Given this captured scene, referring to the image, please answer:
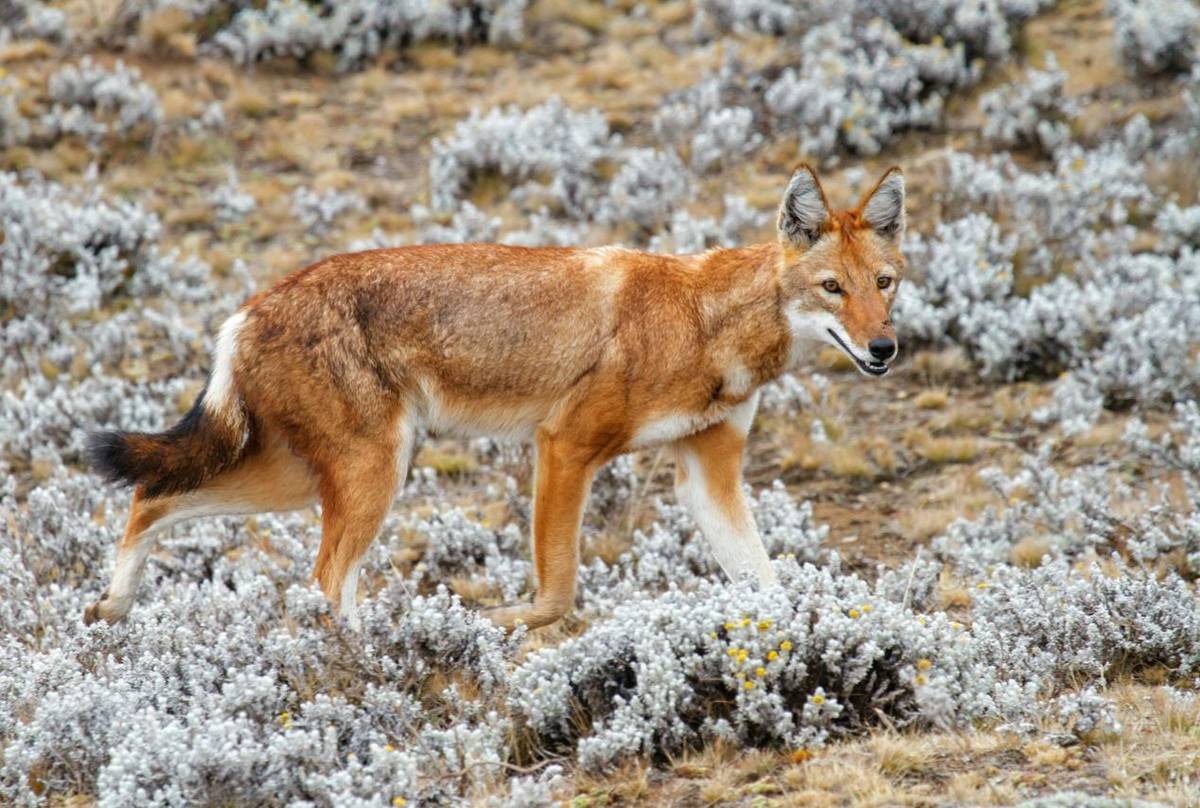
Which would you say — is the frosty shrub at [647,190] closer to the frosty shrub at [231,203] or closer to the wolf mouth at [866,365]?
the frosty shrub at [231,203]

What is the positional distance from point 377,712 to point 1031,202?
7.89 m

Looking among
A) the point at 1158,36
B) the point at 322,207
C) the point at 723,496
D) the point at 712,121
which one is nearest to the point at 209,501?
the point at 723,496

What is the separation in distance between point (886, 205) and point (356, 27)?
385 inches

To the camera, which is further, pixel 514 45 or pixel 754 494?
pixel 514 45

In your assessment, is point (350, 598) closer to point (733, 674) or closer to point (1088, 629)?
point (733, 674)

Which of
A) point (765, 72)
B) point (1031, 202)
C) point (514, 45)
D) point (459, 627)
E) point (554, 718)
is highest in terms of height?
point (514, 45)

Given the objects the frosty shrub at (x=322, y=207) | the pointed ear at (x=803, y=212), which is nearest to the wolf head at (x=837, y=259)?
the pointed ear at (x=803, y=212)

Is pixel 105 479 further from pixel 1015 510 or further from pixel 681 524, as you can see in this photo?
pixel 1015 510

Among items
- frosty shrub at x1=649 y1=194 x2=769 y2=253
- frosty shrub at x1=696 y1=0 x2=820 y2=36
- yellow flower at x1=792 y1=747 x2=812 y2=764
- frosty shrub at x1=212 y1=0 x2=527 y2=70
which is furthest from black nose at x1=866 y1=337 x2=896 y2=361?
frosty shrub at x1=212 y1=0 x2=527 y2=70

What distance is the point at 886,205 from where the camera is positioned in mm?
6652

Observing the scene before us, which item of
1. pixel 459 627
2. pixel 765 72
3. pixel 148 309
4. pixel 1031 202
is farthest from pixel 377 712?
pixel 765 72

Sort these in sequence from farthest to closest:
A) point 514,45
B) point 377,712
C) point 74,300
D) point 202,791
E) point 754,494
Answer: point 514,45 → point 74,300 → point 754,494 → point 377,712 → point 202,791

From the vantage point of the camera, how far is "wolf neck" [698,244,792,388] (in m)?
6.57

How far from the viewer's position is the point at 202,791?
4812mm
